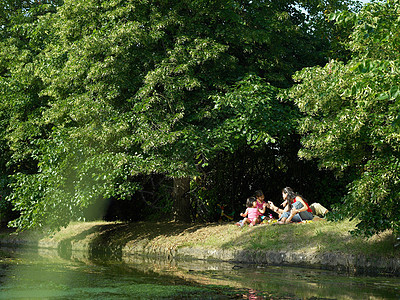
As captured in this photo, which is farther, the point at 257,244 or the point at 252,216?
the point at 252,216

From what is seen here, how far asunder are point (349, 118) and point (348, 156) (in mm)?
1244

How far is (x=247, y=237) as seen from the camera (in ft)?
46.5

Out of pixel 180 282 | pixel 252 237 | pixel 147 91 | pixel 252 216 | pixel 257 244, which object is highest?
pixel 147 91

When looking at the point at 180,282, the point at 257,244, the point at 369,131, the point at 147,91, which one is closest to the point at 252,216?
the point at 257,244

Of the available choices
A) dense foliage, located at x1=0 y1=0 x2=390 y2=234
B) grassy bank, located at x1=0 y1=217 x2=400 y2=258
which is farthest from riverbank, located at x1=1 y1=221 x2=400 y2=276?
dense foliage, located at x1=0 y1=0 x2=390 y2=234

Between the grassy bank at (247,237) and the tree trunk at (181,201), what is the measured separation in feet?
2.63

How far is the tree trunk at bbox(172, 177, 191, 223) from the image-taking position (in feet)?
59.7

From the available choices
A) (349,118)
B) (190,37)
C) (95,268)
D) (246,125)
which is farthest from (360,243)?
(190,37)

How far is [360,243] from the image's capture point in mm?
12125

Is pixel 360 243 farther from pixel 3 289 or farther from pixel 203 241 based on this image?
pixel 3 289

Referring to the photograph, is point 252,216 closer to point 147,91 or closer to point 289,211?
point 289,211

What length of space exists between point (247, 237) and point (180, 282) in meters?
5.43

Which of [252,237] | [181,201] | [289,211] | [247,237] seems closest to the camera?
[252,237]

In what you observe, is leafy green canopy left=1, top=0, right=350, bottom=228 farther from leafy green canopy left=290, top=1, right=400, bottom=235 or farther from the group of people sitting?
leafy green canopy left=290, top=1, right=400, bottom=235
